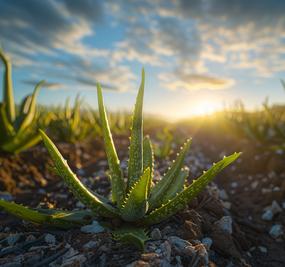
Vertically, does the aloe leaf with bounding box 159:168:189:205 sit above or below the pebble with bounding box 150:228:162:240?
above

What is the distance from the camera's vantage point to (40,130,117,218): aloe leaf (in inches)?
75.0

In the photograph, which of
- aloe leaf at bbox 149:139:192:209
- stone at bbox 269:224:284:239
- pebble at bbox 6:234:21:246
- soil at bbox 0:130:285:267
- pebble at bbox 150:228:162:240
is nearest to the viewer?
soil at bbox 0:130:285:267

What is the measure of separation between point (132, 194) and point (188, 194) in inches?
12.5

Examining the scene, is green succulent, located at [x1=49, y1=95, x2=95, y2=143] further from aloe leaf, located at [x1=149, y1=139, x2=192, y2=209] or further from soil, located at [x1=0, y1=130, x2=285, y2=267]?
aloe leaf, located at [x1=149, y1=139, x2=192, y2=209]

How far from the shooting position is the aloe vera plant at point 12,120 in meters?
4.38

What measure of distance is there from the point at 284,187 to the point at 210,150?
3813mm

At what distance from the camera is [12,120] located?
4648mm

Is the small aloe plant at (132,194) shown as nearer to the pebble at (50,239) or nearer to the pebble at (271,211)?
the pebble at (50,239)

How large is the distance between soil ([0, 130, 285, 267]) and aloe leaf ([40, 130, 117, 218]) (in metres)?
0.13

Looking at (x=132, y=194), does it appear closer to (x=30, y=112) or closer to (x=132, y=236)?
(x=132, y=236)

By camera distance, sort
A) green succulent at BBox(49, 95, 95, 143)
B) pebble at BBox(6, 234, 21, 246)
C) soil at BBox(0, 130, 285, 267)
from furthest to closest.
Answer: green succulent at BBox(49, 95, 95, 143)
pebble at BBox(6, 234, 21, 246)
soil at BBox(0, 130, 285, 267)

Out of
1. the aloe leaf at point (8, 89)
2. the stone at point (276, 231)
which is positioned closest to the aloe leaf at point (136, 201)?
the stone at point (276, 231)

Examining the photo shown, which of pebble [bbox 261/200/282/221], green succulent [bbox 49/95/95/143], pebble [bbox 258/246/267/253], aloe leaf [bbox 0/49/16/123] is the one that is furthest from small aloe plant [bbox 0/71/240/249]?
green succulent [bbox 49/95/95/143]

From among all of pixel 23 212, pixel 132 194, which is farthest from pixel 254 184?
pixel 23 212
